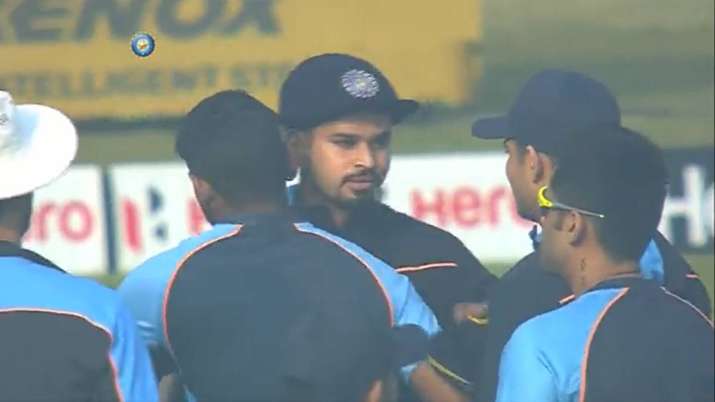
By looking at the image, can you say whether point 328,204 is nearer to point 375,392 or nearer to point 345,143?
point 345,143

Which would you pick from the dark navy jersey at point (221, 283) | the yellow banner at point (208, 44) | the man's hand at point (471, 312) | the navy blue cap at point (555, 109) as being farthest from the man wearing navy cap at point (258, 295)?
the yellow banner at point (208, 44)

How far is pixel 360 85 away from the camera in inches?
114

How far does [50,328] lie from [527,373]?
67cm

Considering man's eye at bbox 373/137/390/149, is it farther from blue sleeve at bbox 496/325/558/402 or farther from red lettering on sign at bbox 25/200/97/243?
red lettering on sign at bbox 25/200/97/243

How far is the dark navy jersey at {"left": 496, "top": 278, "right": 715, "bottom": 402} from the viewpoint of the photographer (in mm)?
2221

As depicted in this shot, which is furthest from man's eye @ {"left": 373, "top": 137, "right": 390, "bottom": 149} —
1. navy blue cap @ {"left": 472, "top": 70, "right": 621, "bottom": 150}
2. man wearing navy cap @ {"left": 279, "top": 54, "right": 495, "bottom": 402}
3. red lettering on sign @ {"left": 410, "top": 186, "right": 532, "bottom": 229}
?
red lettering on sign @ {"left": 410, "top": 186, "right": 532, "bottom": 229}

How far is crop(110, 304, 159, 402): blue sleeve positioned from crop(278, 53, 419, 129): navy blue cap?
76 cm

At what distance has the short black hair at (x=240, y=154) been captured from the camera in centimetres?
248

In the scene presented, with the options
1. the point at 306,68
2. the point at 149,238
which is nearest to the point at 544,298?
the point at 306,68

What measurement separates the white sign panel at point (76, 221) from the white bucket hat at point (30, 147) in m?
1.10

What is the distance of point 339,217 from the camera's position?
9.55 feet

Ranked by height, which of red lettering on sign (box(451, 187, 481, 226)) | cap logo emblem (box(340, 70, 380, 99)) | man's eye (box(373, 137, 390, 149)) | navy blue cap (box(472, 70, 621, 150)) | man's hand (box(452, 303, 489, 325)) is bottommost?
man's hand (box(452, 303, 489, 325))

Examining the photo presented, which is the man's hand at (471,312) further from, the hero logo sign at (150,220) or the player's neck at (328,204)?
the hero logo sign at (150,220)

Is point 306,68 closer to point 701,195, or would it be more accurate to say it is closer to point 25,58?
point 25,58
